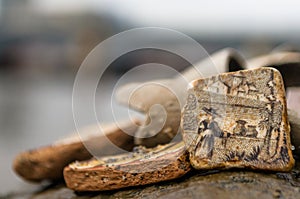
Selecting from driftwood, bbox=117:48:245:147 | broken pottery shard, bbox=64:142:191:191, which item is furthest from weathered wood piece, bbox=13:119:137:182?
broken pottery shard, bbox=64:142:191:191

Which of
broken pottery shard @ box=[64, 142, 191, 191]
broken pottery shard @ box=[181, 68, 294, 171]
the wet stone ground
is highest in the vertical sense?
broken pottery shard @ box=[181, 68, 294, 171]

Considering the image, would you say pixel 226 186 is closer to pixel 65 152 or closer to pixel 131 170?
pixel 131 170

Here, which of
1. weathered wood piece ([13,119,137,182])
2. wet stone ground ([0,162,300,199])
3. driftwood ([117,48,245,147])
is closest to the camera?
wet stone ground ([0,162,300,199])

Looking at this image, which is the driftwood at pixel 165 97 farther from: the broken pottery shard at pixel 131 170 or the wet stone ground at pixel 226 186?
the wet stone ground at pixel 226 186

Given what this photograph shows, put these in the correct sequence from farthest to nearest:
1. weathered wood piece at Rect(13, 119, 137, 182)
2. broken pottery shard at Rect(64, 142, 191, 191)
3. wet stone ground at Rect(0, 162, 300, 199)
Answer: weathered wood piece at Rect(13, 119, 137, 182), broken pottery shard at Rect(64, 142, 191, 191), wet stone ground at Rect(0, 162, 300, 199)

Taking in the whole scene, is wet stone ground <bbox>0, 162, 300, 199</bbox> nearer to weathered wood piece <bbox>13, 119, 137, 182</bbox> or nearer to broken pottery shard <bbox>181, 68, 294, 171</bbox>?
broken pottery shard <bbox>181, 68, 294, 171</bbox>

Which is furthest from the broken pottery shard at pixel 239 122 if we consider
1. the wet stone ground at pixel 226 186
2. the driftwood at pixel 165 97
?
the driftwood at pixel 165 97

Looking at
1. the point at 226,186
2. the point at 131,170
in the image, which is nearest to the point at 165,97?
the point at 131,170

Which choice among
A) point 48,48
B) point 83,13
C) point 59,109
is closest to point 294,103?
point 59,109
